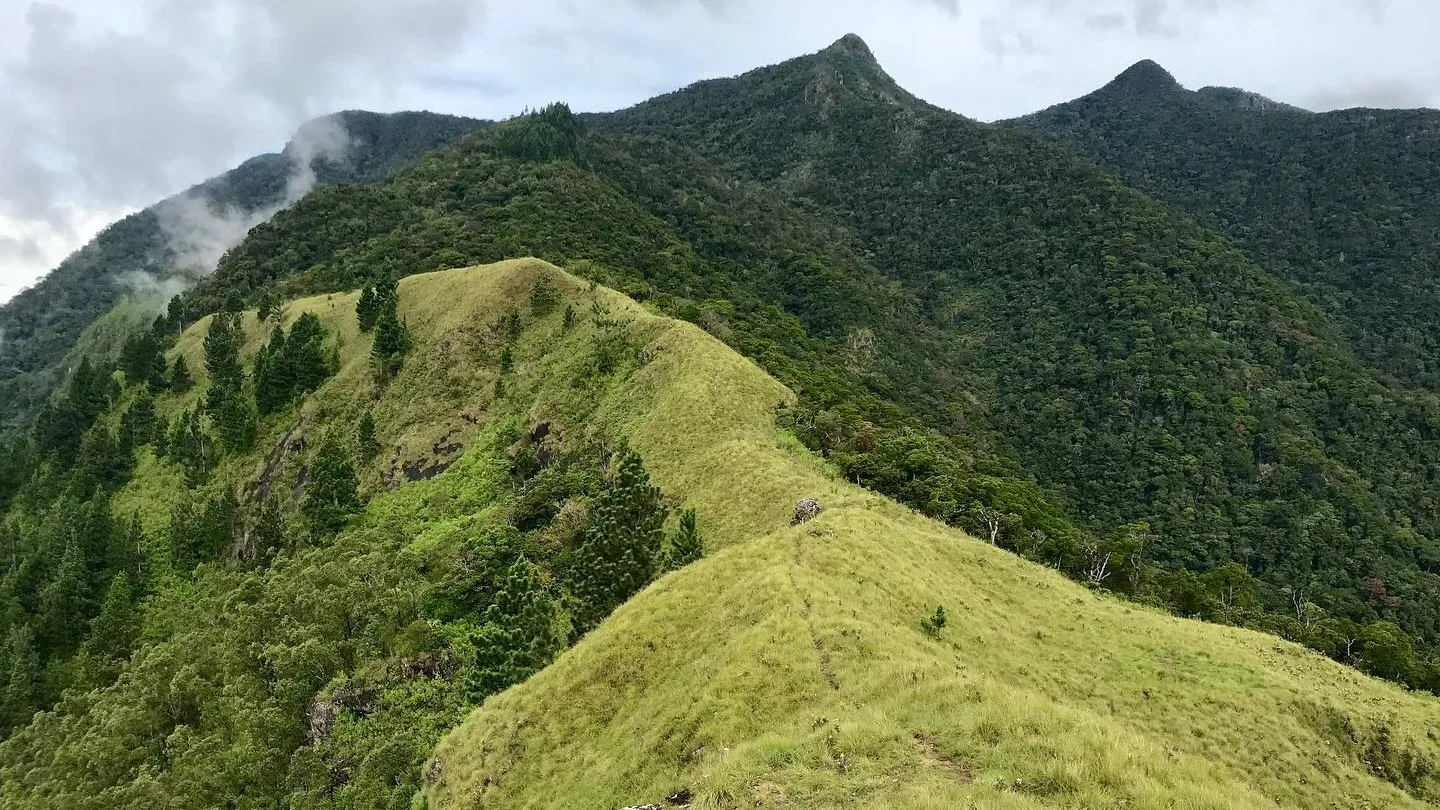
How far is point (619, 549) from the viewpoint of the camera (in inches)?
1626

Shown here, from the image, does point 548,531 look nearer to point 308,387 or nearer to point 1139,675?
point 1139,675

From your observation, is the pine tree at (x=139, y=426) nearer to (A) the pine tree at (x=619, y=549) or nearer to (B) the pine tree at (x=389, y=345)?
(B) the pine tree at (x=389, y=345)

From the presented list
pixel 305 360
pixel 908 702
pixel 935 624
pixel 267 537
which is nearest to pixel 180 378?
pixel 305 360

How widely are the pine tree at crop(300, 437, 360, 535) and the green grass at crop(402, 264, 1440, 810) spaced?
1510 inches

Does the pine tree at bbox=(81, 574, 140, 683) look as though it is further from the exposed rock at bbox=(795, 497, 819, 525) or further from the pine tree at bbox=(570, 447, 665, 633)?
the exposed rock at bbox=(795, 497, 819, 525)

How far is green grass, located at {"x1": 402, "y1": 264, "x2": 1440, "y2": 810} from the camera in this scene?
17656 millimetres

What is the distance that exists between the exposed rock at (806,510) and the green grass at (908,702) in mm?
1506

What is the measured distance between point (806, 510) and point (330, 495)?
46.3 meters

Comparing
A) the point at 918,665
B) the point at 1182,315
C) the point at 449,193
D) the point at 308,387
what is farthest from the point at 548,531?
the point at 1182,315

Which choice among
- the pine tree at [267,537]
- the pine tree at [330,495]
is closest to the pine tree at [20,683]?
the pine tree at [267,537]

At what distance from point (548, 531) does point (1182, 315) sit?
182893 mm

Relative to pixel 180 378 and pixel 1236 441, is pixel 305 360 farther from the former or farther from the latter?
pixel 1236 441

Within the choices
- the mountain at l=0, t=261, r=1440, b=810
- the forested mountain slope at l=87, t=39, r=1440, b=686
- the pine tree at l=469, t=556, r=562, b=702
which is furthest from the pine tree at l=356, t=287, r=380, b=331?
the pine tree at l=469, t=556, r=562, b=702

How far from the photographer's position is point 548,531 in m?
53.2
